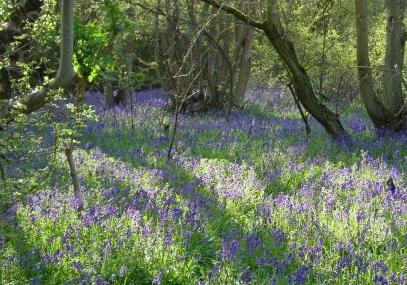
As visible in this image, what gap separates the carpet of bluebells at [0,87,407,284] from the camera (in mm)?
4410

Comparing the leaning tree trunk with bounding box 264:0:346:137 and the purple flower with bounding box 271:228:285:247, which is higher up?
the leaning tree trunk with bounding box 264:0:346:137

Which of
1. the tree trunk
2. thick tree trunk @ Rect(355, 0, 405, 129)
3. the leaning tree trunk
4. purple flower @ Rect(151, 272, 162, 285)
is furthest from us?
the tree trunk

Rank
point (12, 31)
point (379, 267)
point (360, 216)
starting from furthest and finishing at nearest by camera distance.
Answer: point (12, 31) → point (360, 216) → point (379, 267)

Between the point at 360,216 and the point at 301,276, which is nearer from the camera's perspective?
the point at 301,276

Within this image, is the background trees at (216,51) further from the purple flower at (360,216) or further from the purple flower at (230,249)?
the purple flower at (360,216)

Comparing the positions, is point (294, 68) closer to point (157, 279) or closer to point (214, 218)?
point (214, 218)

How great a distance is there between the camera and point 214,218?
5805 mm

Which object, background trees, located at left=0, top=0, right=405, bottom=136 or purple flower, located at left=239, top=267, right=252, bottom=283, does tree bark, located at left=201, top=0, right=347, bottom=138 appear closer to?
background trees, located at left=0, top=0, right=405, bottom=136

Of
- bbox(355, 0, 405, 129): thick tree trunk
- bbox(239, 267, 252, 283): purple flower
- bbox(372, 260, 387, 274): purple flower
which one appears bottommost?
bbox(239, 267, 252, 283): purple flower

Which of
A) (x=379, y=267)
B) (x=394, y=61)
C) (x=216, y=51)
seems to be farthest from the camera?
(x=216, y=51)

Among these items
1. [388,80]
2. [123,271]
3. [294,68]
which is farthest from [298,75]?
[123,271]

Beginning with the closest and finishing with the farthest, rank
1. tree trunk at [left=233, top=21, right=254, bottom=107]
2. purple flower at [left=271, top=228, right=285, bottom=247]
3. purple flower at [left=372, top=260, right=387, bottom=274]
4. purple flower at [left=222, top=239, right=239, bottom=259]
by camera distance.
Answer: purple flower at [left=372, top=260, right=387, bottom=274], purple flower at [left=222, top=239, right=239, bottom=259], purple flower at [left=271, top=228, right=285, bottom=247], tree trunk at [left=233, top=21, right=254, bottom=107]

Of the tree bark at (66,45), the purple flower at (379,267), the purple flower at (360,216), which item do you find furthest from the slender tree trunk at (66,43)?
the purple flower at (360,216)

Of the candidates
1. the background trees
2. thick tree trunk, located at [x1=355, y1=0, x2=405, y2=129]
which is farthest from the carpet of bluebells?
thick tree trunk, located at [x1=355, y1=0, x2=405, y2=129]
